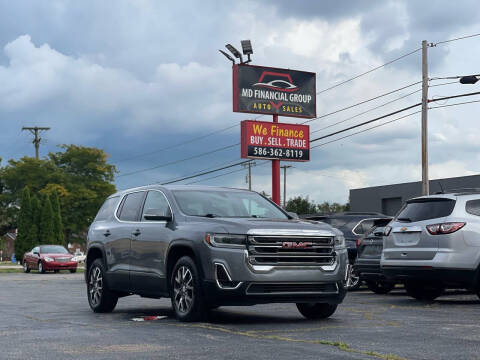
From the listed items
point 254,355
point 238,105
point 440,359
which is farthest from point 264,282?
point 238,105

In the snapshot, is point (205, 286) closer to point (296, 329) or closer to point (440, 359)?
point (296, 329)

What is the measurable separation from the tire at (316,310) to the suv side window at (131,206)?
2804 millimetres

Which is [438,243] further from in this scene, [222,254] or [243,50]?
[243,50]

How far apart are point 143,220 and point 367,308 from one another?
385 centimetres

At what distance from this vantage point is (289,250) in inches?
380

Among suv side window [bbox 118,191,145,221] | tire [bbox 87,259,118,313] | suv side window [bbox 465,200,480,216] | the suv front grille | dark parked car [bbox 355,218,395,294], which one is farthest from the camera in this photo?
dark parked car [bbox 355,218,395,294]

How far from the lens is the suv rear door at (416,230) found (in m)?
12.7

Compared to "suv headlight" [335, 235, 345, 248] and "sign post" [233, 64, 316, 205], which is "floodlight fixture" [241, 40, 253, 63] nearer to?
"sign post" [233, 64, 316, 205]

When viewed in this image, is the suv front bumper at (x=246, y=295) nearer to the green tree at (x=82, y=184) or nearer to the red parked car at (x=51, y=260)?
the red parked car at (x=51, y=260)

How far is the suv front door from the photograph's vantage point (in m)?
10.5

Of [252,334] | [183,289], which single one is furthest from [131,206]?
[252,334]

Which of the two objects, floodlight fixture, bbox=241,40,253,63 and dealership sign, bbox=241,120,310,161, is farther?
floodlight fixture, bbox=241,40,253,63

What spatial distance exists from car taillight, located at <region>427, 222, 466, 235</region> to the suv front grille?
327 cm

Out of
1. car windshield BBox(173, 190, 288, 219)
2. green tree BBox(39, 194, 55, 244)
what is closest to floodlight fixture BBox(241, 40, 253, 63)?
car windshield BBox(173, 190, 288, 219)
